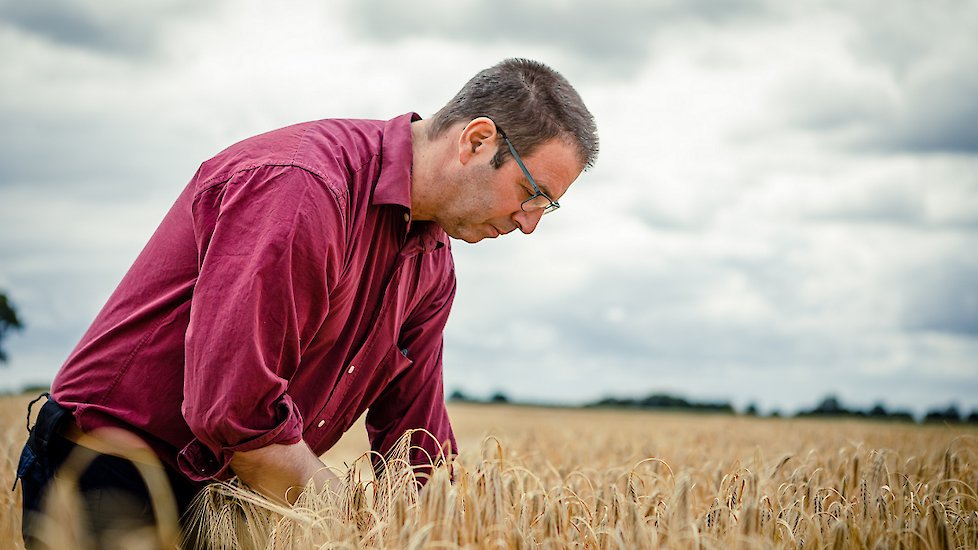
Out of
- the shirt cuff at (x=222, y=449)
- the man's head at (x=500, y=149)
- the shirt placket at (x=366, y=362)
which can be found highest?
the man's head at (x=500, y=149)

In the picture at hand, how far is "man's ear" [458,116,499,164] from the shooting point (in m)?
2.20

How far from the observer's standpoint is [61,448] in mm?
2094

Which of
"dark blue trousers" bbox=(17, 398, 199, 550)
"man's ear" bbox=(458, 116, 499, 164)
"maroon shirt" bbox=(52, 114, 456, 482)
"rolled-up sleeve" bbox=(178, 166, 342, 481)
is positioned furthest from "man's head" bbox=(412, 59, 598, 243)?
"dark blue trousers" bbox=(17, 398, 199, 550)

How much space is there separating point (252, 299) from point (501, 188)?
0.97m

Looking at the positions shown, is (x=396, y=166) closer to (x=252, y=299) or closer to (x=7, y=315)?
(x=252, y=299)

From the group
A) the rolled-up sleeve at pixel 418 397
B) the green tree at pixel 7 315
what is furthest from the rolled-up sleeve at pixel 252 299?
the green tree at pixel 7 315

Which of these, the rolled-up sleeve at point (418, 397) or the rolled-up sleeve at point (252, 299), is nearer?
the rolled-up sleeve at point (252, 299)

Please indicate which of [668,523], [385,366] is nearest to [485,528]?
[668,523]

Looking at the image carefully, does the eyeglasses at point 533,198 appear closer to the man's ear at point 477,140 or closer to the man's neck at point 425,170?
the man's ear at point 477,140

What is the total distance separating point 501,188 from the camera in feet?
7.61

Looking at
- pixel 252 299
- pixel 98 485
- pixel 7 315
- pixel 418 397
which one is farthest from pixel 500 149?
pixel 7 315

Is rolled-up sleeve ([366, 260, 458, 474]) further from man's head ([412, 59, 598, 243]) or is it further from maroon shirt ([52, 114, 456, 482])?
man's head ([412, 59, 598, 243])

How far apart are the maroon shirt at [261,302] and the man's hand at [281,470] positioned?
0.05 metres

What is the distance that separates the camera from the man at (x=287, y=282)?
5.84ft
